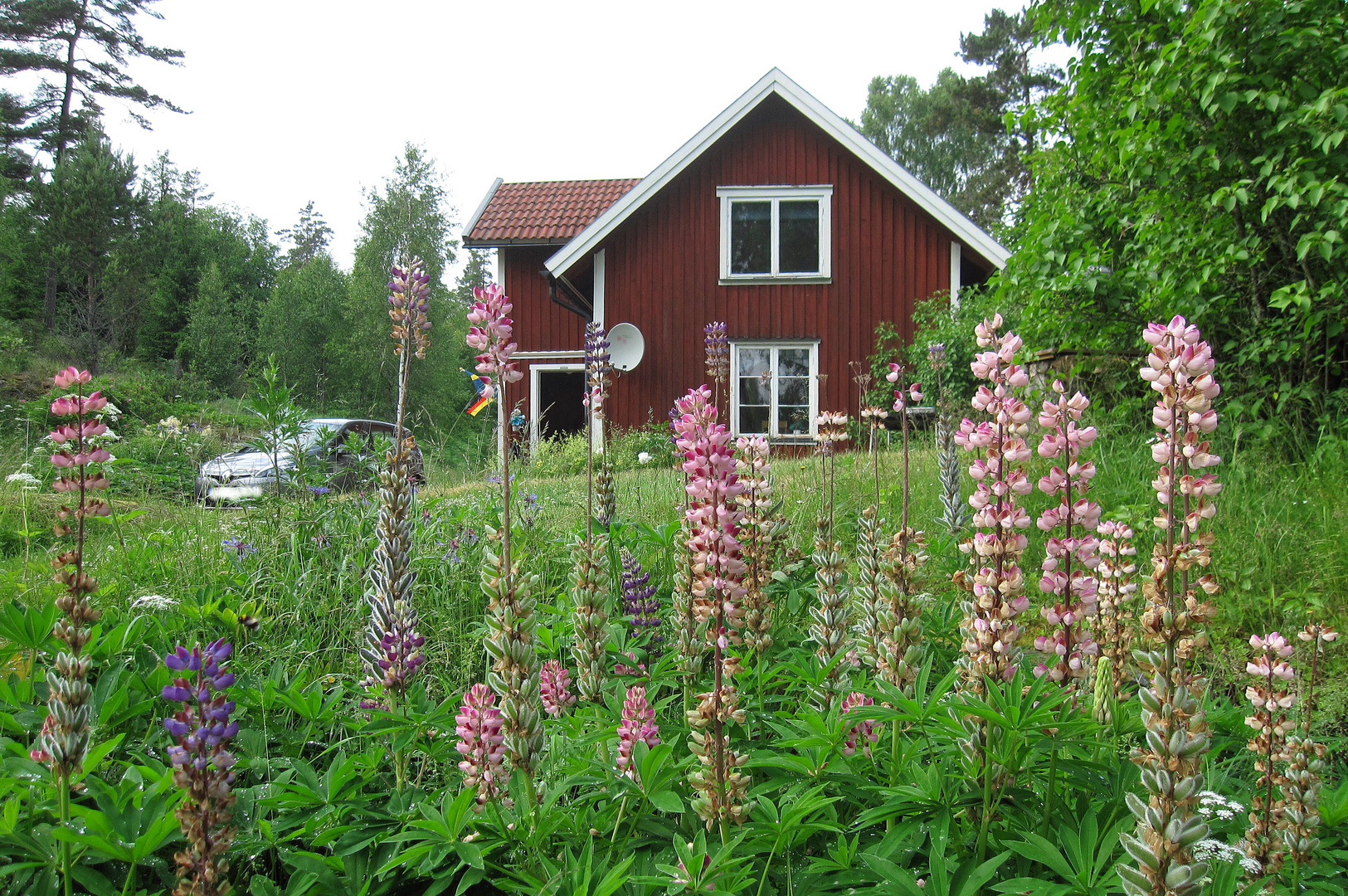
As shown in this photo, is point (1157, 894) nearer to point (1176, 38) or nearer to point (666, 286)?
point (1176, 38)

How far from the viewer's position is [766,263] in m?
17.1

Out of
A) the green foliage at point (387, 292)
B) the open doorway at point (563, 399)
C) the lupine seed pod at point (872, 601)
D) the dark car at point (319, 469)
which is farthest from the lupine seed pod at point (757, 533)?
the green foliage at point (387, 292)

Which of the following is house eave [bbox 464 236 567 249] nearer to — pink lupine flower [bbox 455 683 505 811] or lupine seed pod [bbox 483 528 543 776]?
pink lupine flower [bbox 455 683 505 811]

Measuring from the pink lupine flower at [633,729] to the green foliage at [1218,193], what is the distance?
5287 mm

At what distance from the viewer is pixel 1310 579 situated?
13.6 feet

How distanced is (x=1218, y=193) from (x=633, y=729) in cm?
556

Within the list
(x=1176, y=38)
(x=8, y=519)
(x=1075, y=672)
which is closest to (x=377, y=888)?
(x=1075, y=672)

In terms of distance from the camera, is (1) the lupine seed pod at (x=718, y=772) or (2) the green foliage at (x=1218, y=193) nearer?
(1) the lupine seed pod at (x=718, y=772)

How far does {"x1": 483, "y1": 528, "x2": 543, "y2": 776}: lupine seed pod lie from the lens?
1503mm

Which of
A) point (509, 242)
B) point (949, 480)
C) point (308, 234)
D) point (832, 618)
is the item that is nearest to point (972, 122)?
point (509, 242)

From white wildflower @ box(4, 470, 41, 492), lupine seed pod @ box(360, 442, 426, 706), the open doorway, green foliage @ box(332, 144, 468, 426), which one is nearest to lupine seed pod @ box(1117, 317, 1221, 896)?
lupine seed pod @ box(360, 442, 426, 706)

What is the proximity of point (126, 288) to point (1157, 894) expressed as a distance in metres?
43.1

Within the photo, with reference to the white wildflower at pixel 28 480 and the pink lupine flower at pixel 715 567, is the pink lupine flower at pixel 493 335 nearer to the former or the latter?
the pink lupine flower at pixel 715 567

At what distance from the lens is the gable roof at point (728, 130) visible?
15781mm
